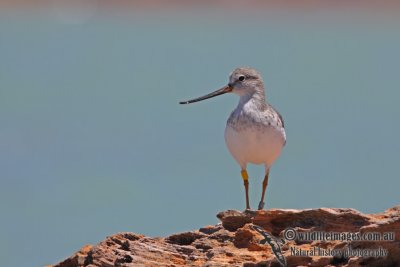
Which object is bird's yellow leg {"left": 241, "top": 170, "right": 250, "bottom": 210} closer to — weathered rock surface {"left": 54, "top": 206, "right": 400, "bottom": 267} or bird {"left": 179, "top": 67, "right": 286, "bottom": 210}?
bird {"left": 179, "top": 67, "right": 286, "bottom": 210}

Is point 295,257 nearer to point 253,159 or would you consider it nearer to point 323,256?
point 323,256

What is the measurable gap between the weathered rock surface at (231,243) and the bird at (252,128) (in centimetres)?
377

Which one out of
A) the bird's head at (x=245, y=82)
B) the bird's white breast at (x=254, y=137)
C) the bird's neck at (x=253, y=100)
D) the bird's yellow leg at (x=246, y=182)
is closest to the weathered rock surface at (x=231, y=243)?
the bird's white breast at (x=254, y=137)

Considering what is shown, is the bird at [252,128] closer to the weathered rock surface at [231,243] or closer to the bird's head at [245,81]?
the bird's head at [245,81]

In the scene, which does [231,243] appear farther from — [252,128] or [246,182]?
[246,182]

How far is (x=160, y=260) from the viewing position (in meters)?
16.5

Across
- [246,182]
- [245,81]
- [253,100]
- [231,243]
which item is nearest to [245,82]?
Answer: [245,81]

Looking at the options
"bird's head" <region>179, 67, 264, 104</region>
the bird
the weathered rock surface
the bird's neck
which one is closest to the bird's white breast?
the bird

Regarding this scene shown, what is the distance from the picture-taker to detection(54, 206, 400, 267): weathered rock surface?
15898 mm

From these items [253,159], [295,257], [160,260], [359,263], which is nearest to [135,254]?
[160,260]

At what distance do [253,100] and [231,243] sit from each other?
231 inches

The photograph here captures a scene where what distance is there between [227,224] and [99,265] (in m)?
2.57

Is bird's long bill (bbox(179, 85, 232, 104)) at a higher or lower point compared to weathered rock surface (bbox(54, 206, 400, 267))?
higher

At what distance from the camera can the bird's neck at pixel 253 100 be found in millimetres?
21708
